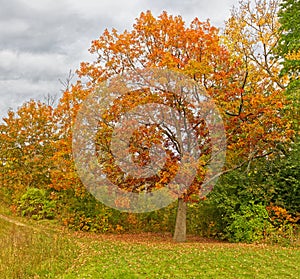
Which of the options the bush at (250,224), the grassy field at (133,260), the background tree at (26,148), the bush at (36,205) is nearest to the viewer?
the grassy field at (133,260)

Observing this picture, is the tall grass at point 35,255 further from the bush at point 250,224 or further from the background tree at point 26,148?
the background tree at point 26,148

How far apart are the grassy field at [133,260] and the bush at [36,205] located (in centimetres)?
606

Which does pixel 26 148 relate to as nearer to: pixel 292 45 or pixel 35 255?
pixel 35 255

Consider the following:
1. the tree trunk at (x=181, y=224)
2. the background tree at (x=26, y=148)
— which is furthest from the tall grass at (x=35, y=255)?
the background tree at (x=26, y=148)

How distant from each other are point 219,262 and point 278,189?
7.70 m

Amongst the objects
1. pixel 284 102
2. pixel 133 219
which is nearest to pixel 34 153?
pixel 133 219

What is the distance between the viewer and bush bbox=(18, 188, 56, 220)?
64.5ft

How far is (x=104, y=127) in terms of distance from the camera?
15.2m

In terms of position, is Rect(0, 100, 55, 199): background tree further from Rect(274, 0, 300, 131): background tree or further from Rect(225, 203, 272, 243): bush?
Rect(274, 0, 300, 131): background tree

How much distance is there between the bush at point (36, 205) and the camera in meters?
19.7

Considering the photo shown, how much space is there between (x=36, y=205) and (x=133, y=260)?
11.5m

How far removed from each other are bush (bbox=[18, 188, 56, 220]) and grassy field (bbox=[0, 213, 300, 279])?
606 cm

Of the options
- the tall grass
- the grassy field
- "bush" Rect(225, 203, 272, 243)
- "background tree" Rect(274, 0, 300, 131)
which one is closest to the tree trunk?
"bush" Rect(225, 203, 272, 243)

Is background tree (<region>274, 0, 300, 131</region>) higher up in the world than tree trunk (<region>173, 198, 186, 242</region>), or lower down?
higher up
